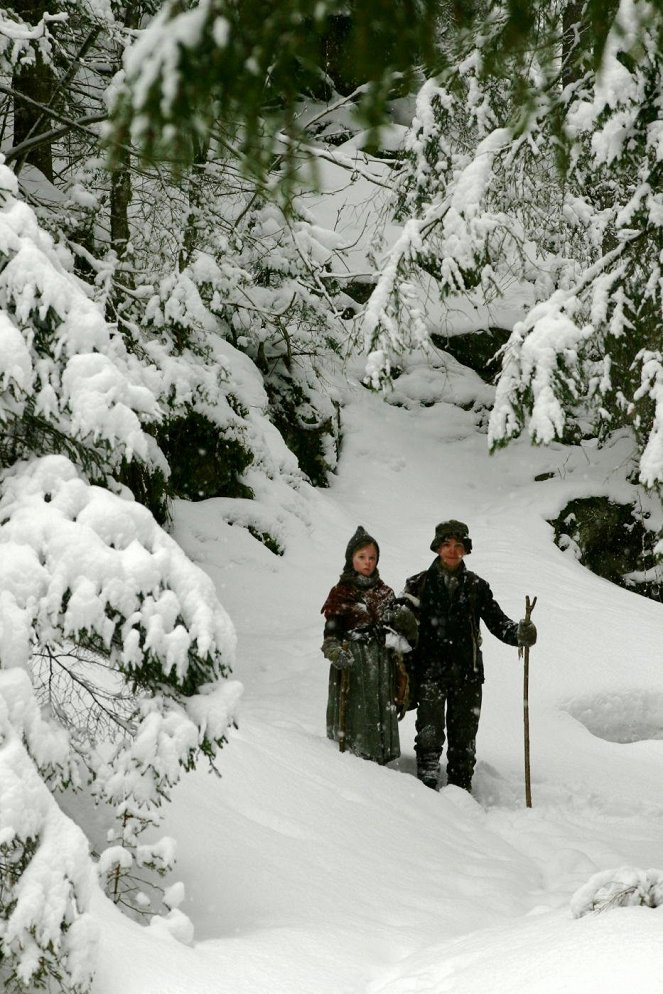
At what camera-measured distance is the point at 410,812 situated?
588 centimetres

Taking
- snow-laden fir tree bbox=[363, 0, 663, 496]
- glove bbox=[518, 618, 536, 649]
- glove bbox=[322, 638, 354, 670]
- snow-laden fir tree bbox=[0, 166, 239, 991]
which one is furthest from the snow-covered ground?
snow-laden fir tree bbox=[363, 0, 663, 496]

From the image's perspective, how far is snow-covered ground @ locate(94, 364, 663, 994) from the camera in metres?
3.23

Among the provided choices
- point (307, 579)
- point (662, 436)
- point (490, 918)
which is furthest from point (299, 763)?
point (307, 579)

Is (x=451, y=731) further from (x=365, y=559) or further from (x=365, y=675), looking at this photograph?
(x=365, y=559)

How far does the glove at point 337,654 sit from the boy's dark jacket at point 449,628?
0.62 metres

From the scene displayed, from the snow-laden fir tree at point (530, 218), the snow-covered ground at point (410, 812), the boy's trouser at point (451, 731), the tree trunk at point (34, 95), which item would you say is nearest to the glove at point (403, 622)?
the boy's trouser at point (451, 731)

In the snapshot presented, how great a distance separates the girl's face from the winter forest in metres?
1.16

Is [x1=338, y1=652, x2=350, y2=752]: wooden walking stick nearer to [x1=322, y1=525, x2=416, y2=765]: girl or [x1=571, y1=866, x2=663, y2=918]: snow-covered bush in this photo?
[x1=322, y1=525, x2=416, y2=765]: girl

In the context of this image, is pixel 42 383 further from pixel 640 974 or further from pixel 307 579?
pixel 307 579

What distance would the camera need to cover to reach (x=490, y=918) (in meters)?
4.54

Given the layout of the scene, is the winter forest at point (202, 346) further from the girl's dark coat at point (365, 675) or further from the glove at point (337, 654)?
the glove at point (337, 654)

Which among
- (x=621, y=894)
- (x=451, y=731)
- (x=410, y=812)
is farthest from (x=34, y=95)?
(x=621, y=894)

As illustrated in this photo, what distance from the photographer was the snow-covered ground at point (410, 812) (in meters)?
3.23

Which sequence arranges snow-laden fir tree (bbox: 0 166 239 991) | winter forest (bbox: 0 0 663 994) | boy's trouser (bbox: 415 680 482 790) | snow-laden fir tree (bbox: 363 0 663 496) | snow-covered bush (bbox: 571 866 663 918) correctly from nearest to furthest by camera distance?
winter forest (bbox: 0 0 663 994)
snow-laden fir tree (bbox: 0 166 239 991)
snow-covered bush (bbox: 571 866 663 918)
snow-laden fir tree (bbox: 363 0 663 496)
boy's trouser (bbox: 415 680 482 790)
